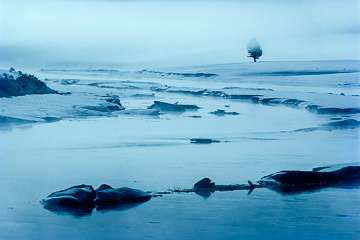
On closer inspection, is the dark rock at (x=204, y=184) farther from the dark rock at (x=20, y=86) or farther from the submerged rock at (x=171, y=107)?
the dark rock at (x=20, y=86)

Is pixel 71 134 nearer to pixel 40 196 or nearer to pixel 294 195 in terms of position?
pixel 40 196

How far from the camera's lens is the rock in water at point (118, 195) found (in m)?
4.00

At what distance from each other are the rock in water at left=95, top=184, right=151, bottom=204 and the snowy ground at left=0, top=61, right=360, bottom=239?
0.13m

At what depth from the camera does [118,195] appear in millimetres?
4047

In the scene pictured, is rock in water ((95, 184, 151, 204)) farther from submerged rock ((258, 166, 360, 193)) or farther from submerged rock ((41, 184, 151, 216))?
submerged rock ((258, 166, 360, 193))

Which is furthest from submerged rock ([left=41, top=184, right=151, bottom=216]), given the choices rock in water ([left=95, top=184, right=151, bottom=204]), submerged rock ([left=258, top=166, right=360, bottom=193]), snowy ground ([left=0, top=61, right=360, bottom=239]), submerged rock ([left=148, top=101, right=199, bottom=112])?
submerged rock ([left=148, top=101, right=199, bottom=112])

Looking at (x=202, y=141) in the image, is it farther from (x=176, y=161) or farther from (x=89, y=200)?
(x=89, y=200)

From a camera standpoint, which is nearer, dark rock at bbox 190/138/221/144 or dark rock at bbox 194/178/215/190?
dark rock at bbox 194/178/215/190

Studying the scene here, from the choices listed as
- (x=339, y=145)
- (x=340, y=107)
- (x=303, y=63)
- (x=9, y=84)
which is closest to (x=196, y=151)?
(x=339, y=145)

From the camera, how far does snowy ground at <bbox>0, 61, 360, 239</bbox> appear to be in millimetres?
3516

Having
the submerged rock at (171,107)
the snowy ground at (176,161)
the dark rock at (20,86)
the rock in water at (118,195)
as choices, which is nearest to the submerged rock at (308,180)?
the snowy ground at (176,161)

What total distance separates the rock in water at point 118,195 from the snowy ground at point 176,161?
0.13 meters

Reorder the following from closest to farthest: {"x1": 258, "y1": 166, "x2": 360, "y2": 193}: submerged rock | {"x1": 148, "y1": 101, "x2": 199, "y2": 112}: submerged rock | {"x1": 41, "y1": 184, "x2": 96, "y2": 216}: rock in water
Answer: {"x1": 41, "y1": 184, "x2": 96, "y2": 216}: rock in water, {"x1": 258, "y1": 166, "x2": 360, "y2": 193}: submerged rock, {"x1": 148, "y1": 101, "x2": 199, "y2": 112}: submerged rock

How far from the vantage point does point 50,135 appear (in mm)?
7172
